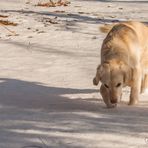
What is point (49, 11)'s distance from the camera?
18.0 metres

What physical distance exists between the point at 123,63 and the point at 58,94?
151 centimetres

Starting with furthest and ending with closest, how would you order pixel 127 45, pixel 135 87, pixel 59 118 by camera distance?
pixel 127 45 → pixel 135 87 → pixel 59 118

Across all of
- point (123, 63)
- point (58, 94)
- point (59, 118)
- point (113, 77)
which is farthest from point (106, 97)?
point (58, 94)

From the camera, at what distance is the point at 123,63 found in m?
6.06

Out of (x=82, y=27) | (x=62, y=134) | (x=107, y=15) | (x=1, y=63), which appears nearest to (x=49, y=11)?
(x=107, y=15)

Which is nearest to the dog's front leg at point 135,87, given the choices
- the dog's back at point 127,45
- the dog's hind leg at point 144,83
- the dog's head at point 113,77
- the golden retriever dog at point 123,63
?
the golden retriever dog at point 123,63

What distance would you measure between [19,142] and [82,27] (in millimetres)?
9992

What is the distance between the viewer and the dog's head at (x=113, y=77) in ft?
19.4

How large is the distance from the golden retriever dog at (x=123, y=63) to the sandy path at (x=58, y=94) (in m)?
0.23

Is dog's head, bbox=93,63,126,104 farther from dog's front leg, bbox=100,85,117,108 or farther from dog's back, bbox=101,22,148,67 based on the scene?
dog's back, bbox=101,22,148,67

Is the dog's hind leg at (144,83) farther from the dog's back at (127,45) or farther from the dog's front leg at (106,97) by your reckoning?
the dog's front leg at (106,97)

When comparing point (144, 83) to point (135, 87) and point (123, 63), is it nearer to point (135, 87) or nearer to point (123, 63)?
point (135, 87)

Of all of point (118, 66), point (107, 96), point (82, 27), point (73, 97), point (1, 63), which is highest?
point (118, 66)

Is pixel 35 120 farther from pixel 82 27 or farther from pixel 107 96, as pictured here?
pixel 82 27
